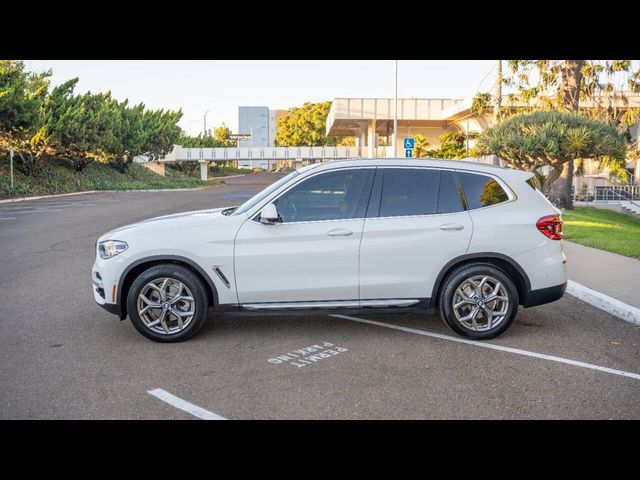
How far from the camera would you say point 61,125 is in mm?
41781

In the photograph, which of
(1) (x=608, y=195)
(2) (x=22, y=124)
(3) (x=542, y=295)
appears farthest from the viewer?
(1) (x=608, y=195)

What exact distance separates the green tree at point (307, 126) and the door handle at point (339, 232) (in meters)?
106

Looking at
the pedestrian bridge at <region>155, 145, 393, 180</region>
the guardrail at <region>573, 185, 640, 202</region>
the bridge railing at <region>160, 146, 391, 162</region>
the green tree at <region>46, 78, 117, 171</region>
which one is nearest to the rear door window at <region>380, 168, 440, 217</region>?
the guardrail at <region>573, 185, 640, 202</region>

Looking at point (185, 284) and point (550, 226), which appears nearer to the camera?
point (185, 284)

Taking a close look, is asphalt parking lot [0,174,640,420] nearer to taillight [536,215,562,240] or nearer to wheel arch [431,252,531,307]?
wheel arch [431,252,531,307]

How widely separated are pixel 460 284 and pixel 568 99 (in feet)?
78.2

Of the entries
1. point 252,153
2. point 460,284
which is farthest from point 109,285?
point 252,153

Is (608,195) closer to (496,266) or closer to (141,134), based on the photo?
(496,266)

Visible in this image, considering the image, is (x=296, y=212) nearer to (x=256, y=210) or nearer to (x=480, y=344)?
(x=256, y=210)

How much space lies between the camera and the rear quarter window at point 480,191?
6785 mm

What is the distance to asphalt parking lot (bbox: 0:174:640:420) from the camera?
4812mm

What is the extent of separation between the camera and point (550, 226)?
22.0 ft

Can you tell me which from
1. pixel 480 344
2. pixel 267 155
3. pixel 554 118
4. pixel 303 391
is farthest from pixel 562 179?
pixel 267 155

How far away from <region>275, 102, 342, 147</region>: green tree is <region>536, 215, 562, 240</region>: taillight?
348 ft
